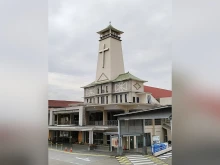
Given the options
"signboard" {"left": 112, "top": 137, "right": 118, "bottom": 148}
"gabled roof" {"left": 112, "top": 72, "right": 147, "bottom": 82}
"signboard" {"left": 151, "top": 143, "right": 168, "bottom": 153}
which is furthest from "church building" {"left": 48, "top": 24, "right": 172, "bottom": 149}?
"signboard" {"left": 151, "top": 143, "right": 168, "bottom": 153}

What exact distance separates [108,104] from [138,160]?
130 inches

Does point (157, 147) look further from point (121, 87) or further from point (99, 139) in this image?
point (121, 87)

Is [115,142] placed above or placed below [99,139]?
above

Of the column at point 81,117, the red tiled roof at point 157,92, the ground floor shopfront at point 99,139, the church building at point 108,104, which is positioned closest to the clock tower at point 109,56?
the church building at point 108,104

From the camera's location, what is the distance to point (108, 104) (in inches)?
351

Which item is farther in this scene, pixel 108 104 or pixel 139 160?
pixel 108 104

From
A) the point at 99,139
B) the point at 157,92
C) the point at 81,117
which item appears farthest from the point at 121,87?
the point at 157,92

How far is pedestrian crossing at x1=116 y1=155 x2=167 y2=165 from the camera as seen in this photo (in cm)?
570

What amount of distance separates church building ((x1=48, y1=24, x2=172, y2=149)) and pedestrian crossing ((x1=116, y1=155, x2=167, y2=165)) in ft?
5.42

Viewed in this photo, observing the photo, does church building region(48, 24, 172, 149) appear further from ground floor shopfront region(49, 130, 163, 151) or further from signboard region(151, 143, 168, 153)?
signboard region(151, 143, 168, 153)

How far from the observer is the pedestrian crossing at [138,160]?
18.7 feet
